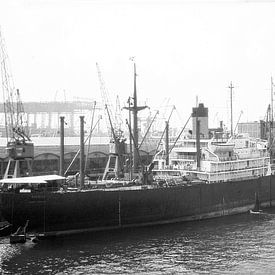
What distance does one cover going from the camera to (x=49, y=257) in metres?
25.7

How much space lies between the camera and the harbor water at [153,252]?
933 inches

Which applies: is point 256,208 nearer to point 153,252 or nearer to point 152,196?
point 152,196

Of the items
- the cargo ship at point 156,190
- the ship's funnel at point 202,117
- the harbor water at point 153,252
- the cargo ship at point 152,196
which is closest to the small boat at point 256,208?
the cargo ship at point 156,190

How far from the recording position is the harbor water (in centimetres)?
2369

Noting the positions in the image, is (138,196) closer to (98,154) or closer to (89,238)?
(89,238)

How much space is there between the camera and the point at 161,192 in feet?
113

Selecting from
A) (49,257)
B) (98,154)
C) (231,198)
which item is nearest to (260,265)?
(49,257)

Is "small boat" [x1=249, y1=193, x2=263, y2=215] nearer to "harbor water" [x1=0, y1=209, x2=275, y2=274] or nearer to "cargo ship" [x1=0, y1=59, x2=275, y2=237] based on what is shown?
"cargo ship" [x1=0, y1=59, x2=275, y2=237]

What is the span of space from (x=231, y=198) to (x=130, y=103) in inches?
430

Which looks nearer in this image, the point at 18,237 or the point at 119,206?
the point at 18,237

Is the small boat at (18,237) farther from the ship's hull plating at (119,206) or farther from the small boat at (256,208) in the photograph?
the small boat at (256,208)

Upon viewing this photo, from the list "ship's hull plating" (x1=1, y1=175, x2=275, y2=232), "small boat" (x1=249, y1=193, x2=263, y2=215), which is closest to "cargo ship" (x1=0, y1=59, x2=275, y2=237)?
"ship's hull plating" (x1=1, y1=175, x2=275, y2=232)

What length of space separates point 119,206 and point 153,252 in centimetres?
629

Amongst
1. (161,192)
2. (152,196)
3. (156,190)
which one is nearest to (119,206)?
(152,196)
